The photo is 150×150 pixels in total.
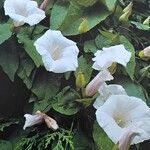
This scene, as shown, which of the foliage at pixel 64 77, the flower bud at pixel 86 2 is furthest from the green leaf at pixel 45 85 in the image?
the flower bud at pixel 86 2

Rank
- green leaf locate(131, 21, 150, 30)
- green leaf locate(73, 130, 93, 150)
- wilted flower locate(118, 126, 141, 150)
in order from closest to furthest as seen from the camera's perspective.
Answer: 1. wilted flower locate(118, 126, 141, 150)
2. green leaf locate(73, 130, 93, 150)
3. green leaf locate(131, 21, 150, 30)

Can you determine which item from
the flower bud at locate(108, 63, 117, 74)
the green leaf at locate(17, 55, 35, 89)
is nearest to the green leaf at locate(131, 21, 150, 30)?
the flower bud at locate(108, 63, 117, 74)

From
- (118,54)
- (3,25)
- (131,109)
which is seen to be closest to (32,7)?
(3,25)

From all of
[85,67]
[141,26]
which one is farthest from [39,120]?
[141,26]

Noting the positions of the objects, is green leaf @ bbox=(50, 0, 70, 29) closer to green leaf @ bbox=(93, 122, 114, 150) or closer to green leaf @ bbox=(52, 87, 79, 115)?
green leaf @ bbox=(52, 87, 79, 115)

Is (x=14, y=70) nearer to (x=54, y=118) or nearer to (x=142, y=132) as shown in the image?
(x=54, y=118)

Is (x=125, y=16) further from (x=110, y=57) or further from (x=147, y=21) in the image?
(x=110, y=57)
